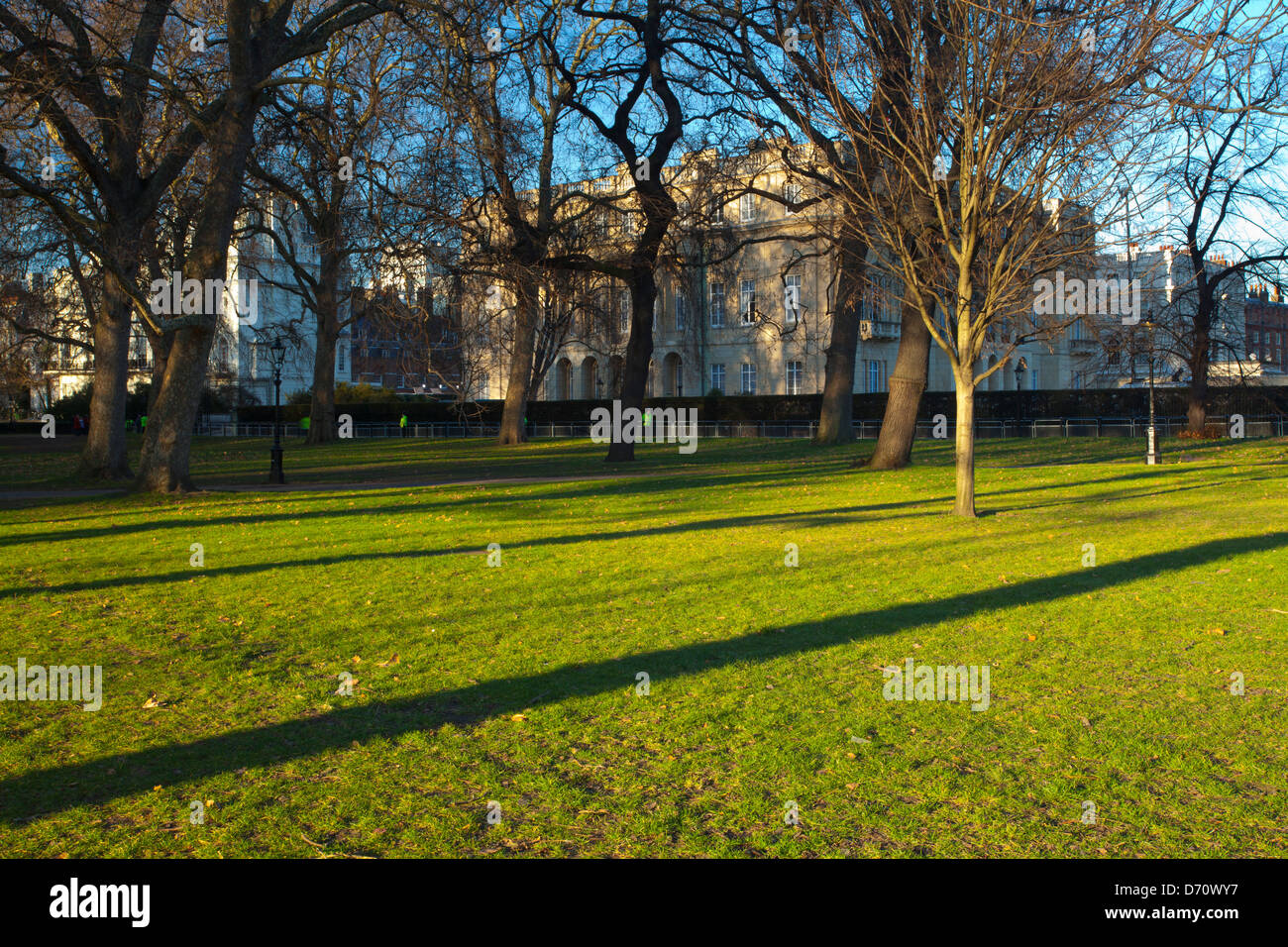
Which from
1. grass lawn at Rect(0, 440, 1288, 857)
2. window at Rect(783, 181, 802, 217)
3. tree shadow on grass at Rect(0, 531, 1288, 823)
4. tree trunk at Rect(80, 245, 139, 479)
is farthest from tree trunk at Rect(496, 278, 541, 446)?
tree shadow on grass at Rect(0, 531, 1288, 823)

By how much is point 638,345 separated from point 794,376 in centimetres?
4049

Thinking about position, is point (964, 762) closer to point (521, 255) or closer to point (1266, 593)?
point (1266, 593)

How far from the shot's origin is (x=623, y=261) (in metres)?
28.9

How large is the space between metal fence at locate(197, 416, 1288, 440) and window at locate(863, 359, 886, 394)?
17772mm

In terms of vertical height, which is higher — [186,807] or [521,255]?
[521,255]

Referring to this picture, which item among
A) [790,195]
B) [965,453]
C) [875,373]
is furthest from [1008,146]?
[875,373]

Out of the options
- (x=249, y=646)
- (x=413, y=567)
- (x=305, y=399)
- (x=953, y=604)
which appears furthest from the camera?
(x=305, y=399)

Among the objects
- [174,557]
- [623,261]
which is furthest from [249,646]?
[623,261]

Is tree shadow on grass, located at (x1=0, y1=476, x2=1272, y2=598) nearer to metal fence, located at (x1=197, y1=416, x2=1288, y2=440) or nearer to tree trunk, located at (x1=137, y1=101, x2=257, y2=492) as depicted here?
tree trunk, located at (x1=137, y1=101, x2=257, y2=492)

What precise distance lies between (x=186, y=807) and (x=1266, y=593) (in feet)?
30.5

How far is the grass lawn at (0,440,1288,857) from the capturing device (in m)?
4.83

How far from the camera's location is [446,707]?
6734 millimetres

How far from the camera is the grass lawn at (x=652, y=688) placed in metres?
4.83

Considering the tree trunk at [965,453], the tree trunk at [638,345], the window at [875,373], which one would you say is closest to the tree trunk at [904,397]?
the tree trunk at [638,345]
